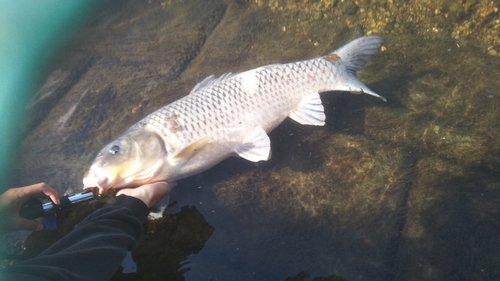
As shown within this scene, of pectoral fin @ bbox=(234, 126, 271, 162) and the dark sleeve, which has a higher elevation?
the dark sleeve

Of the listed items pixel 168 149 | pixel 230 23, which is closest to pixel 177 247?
pixel 168 149

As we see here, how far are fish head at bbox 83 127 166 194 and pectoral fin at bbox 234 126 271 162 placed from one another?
653 millimetres

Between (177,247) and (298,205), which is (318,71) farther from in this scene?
(177,247)

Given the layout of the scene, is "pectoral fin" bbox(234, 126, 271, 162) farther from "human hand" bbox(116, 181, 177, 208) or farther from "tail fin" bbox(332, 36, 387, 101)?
"tail fin" bbox(332, 36, 387, 101)

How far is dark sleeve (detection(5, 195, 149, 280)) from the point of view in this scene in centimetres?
122

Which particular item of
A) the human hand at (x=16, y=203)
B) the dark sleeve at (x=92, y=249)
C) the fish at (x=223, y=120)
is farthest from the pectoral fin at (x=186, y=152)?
the human hand at (x=16, y=203)

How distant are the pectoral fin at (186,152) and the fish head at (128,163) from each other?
11cm

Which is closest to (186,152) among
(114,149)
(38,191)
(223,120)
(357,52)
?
(223,120)

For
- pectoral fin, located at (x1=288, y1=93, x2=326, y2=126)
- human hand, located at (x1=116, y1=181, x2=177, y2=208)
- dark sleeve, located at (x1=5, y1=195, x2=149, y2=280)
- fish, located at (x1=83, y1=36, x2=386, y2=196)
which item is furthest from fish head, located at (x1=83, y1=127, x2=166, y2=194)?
pectoral fin, located at (x1=288, y1=93, x2=326, y2=126)

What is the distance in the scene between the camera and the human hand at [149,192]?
7.14 feet

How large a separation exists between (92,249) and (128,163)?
1066mm

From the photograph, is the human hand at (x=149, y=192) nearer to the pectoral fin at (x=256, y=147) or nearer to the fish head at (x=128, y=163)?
the fish head at (x=128, y=163)

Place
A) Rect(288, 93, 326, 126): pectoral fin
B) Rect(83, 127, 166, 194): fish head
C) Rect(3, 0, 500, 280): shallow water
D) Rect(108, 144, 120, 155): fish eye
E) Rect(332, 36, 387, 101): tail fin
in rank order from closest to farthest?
Rect(3, 0, 500, 280): shallow water, Rect(83, 127, 166, 194): fish head, Rect(108, 144, 120, 155): fish eye, Rect(288, 93, 326, 126): pectoral fin, Rect(332, 36, 387, 101): tail fin

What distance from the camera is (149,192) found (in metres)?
2.24
